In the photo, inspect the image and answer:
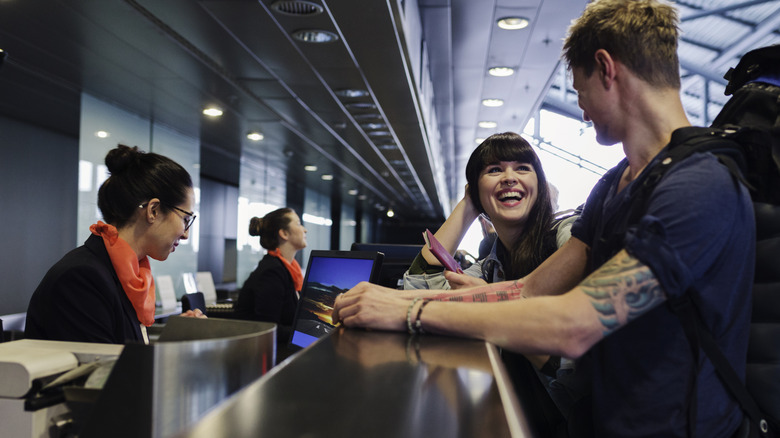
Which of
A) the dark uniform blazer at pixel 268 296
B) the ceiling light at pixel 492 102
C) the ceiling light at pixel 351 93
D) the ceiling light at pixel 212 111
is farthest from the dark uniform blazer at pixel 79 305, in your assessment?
the ceiling light at pixel 492 102

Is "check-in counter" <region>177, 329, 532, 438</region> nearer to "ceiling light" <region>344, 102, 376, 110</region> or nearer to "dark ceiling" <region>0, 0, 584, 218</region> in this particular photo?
"dark ceiling" <region>0, 0, 584, 218</region>

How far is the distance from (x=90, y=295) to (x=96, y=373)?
1259 millimetres

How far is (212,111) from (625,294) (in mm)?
5875

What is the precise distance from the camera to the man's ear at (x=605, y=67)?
122 centimetres

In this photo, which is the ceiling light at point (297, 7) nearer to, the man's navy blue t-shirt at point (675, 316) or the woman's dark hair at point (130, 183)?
the woman's dark hair at point (130, 183)

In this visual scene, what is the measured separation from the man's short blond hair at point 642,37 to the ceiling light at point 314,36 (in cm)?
286

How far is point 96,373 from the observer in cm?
83

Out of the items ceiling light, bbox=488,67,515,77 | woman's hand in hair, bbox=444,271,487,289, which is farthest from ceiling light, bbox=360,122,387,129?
woman's hand in hair, bbox=444,271,487,289

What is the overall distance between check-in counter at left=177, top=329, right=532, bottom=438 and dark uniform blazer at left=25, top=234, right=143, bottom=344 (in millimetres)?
1279

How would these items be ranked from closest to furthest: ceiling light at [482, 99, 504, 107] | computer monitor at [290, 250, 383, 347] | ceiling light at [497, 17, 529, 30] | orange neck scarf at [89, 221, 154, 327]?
computer monitor at [290, 250, 383, 347]
orange neck scarf at [89, 221, 154, 327]
ceiling light at [497, 17, 529, 30]
ceiling light at [482, 99, 504, 107]

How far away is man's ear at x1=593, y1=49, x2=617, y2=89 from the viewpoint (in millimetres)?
1223

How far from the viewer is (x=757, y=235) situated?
113cm

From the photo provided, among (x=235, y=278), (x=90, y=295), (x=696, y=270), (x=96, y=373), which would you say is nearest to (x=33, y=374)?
(x=96, y=373)

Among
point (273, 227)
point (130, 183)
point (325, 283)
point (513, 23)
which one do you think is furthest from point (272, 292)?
point (513, 23)
